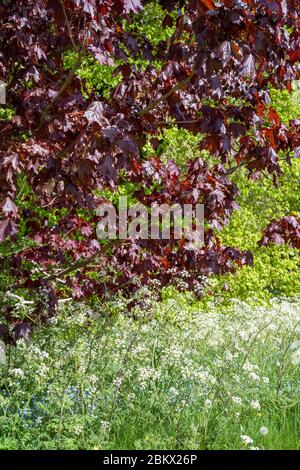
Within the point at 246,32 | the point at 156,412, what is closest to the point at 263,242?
the point at 156,412

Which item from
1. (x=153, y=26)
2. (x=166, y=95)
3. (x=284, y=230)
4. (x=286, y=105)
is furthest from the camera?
(x=286, y=105)

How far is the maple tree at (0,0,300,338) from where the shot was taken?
3779 mm

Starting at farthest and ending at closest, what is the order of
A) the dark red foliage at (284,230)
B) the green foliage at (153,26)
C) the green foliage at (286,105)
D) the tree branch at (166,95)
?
the green foliage at (286,105)
the green foliage at (153,26)
the dark red foliage at (284,230)
the tree branch at (166,95)

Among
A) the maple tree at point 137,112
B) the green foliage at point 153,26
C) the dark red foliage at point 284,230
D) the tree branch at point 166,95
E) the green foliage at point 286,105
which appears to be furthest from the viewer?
the green foliage at point 286,105

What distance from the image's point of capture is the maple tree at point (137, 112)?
378 centimetres

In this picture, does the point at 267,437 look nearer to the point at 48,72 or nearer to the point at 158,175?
the point at 158,175

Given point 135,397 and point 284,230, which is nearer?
point 135,397

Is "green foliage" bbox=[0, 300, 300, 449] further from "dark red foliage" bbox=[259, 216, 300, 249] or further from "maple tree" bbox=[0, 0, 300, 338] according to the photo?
"dark red foliage" bbox=[259, 216, 300, 249]

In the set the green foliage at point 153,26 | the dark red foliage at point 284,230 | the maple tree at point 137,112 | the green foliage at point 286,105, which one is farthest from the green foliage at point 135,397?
the green foliage at point 286,105

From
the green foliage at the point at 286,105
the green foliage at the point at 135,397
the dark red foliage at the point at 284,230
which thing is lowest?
the green foliage at the point at 135,397

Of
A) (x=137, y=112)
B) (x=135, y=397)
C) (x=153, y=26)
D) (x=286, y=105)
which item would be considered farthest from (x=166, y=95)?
(x=286, y=105)

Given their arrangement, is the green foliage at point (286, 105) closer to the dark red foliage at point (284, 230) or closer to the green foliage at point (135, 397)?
the dark red foliage at point (284, 230)

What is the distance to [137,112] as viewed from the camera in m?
4.30

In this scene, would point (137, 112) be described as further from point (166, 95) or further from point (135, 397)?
point (135, 397)
